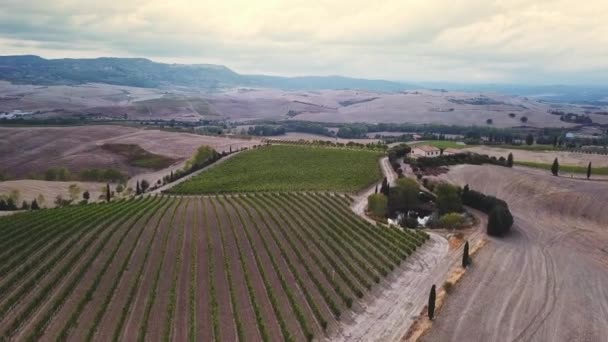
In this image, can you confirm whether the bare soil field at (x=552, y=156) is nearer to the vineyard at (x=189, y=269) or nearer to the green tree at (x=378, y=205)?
the green tree at (x=378, y=205)

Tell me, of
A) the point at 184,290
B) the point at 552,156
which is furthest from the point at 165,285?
the point at 552,156

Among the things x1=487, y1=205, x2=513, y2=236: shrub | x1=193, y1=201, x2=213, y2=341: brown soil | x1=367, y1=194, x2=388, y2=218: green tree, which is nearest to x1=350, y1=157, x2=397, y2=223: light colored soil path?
x1=367, y1=194, x2=388, y2=218: green tree

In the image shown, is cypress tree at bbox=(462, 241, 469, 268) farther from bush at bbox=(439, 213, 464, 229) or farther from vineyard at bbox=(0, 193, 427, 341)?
bush at bbox=(439, 213, 464, 229)

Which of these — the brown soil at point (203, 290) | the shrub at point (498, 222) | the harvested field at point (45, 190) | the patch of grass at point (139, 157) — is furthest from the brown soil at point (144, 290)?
the patch of grass at point (139, 157)

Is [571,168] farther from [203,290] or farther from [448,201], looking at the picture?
[203,290]

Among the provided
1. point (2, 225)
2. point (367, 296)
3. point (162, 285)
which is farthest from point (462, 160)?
point (2, 225)

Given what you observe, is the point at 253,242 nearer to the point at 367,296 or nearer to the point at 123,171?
the point at 367,296
